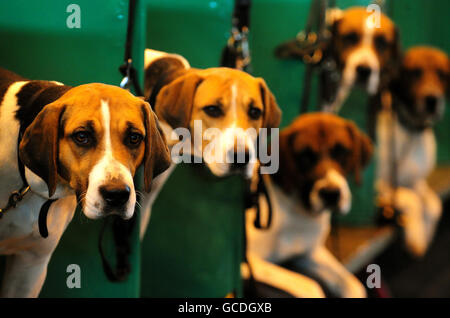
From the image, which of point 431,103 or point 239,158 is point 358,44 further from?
point 239,158

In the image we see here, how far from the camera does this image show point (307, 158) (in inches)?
39.1

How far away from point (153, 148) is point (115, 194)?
0.19 ft

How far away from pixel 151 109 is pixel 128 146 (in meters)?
0.06

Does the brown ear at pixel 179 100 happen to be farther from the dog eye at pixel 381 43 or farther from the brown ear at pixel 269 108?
the dog eye at pixel 381 43

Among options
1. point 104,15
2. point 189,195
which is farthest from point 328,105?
point 104,15

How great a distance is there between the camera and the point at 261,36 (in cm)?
85

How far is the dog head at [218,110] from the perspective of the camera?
512 millimetres

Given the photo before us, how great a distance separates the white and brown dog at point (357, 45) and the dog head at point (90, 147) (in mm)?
864

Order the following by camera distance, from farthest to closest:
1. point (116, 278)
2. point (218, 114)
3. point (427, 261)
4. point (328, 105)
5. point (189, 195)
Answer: point (427, 261)
point (328, 105)
point (189, 195)
point (116, 278)
point (218, 114)

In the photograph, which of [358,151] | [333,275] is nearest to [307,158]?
[358,151]

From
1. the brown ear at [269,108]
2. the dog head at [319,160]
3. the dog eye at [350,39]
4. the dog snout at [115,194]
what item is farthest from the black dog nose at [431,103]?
the dog snout at [115,194]

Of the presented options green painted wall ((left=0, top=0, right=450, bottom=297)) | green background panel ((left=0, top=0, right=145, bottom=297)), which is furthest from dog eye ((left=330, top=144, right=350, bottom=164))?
green background panel ((left=0, top=0, right=145, bottom=297))

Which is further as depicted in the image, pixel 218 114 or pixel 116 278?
pixel 116 278

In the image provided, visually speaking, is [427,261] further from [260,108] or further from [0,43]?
[0,43]
